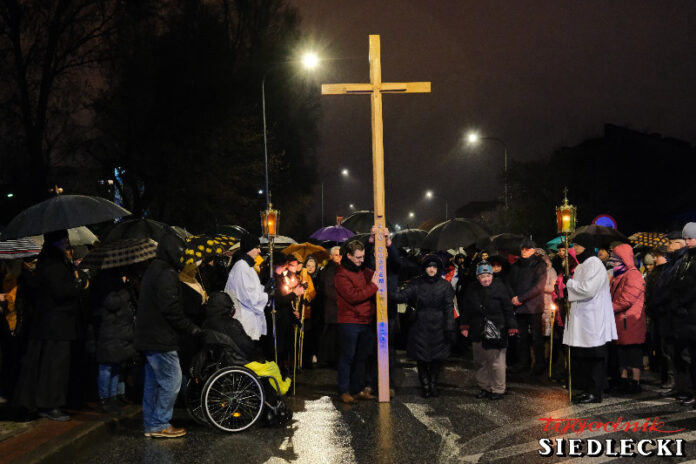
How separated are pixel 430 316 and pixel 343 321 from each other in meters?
1.21

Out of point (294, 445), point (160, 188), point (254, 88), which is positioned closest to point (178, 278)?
point (294, 445)

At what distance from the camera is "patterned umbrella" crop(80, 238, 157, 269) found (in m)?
8.56

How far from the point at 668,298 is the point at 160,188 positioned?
20.4 m

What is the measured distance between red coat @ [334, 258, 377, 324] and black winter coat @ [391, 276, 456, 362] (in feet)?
1.54

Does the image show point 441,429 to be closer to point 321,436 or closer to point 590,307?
point 321,436

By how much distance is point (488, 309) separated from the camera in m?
9.98

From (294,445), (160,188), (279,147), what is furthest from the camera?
(279,147)

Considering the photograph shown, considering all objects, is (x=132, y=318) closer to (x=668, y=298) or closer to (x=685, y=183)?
(x=668, y=298)

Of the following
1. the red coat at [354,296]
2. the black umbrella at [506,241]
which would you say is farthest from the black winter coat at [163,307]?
the black umbrella at [506,241]

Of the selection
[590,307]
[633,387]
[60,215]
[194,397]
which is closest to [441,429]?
[194,397]

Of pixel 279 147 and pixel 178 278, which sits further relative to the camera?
pixel 279 147

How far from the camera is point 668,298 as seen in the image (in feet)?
31.0

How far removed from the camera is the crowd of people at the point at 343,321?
7.95 m

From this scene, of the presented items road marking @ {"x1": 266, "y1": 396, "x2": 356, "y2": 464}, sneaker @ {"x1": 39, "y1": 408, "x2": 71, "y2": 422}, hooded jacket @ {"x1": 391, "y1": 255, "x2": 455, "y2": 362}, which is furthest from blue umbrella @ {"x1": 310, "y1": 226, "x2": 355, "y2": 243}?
sneaker @ {"x1": 39, "y1": 408, "x2": 71, "y2": 422}
